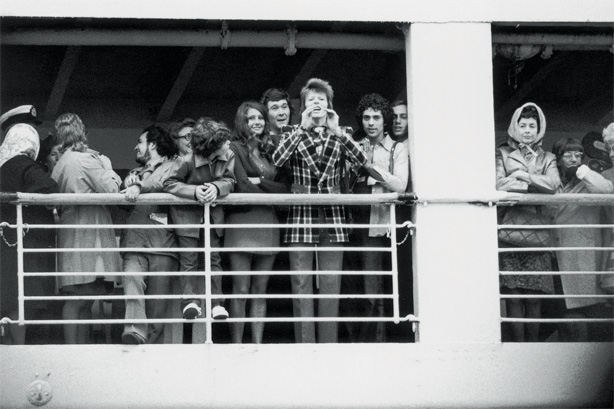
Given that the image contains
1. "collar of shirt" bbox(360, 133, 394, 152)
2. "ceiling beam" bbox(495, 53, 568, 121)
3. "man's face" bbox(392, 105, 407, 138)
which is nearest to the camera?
"collar of shirt" bbox(360, 133, 394, 152)

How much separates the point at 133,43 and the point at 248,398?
8.38 feet

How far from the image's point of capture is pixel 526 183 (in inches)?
308

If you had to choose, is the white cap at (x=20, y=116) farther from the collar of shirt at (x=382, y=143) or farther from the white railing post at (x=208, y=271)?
the collar of shirt at (x=382, y=143)

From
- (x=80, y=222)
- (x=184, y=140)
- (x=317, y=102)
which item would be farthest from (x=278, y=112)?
(x=80, y=222)

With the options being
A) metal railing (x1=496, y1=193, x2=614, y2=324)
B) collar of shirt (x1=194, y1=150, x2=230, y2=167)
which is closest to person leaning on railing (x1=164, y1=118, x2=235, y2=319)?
collar of shirt (x1=194, y1=150, x2=230, y2=167)

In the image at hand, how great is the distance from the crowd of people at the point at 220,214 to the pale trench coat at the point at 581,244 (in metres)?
1.17

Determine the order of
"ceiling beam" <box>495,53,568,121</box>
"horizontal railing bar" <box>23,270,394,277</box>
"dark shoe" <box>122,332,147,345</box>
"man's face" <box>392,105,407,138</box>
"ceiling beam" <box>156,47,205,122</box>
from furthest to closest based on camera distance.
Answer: "ceiling beam" <box>495,53,568,121</box>, "ceiling beam" <box>156,47,205,122</box>, "man's face" <box>392,105,407,138</box>, "dark shoe" <box>122,332,147,345</box>, "horizontal railing bar" <box>23,270,394,277</box>

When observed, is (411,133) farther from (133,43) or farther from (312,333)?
(133,43)

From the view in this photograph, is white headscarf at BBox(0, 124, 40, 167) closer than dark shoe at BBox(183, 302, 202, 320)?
No

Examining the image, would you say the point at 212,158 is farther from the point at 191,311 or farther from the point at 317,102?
the point at 191,311

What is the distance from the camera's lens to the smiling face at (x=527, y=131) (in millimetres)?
8055

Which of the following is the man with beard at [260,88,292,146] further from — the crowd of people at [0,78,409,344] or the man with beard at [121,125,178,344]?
the man with beard at [121,125,178,344]

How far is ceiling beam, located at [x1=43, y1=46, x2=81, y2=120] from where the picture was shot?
31.2 ft

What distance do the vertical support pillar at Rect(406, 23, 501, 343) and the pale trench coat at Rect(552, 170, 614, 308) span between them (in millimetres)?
631
